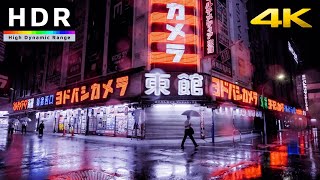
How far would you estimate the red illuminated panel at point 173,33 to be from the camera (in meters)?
19.5

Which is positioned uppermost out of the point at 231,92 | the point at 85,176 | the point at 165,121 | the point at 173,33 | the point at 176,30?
the point at 176,30

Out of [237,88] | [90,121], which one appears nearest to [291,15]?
[237,88]

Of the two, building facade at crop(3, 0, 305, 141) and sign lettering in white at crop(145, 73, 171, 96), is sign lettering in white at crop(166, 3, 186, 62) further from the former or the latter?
sign lettering in white at crop(145, 73, 171, 96)

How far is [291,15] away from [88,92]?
18.2 meters

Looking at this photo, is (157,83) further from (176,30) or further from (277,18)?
(277,18)

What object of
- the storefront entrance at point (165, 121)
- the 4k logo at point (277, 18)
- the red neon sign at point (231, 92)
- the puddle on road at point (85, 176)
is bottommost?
the puddle on road at point (85, 176)

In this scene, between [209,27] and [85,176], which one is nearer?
[85,176]

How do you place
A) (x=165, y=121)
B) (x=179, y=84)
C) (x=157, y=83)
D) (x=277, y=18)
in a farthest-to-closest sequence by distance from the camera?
1. (x=165, y=121)
2. (x=179, y=84)
3. (x=157, y=83)
4. (x=277, y=18)

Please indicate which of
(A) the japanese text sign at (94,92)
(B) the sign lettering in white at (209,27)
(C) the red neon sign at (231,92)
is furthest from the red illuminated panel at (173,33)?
(A) the japanese text sign at (94,92)

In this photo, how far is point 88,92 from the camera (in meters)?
23.2

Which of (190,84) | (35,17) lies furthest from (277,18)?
(35,17)

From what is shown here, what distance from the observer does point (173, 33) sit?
1980cm

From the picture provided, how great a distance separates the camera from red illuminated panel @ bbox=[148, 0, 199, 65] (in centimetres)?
1952

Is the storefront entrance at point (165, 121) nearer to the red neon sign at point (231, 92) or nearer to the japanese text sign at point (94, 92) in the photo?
the red neon sign at point (231, 92)
